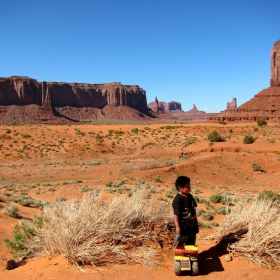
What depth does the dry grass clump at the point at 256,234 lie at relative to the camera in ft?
16.9

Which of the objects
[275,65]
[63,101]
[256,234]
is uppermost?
[275,65]

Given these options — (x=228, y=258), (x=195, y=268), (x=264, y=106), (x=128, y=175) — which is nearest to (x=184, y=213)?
(x=195, y=268)

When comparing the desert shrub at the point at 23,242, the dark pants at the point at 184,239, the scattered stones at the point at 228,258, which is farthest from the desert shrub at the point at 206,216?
the desert shrub at the point at 23,242

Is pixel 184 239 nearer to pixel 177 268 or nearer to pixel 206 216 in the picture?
pixel 177 268

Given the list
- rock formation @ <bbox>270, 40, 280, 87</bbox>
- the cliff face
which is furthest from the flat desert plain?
the cliff face

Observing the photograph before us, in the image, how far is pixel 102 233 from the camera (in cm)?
528

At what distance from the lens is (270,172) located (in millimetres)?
21156

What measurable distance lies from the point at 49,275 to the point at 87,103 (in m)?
147

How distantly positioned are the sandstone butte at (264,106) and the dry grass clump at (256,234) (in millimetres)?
71569

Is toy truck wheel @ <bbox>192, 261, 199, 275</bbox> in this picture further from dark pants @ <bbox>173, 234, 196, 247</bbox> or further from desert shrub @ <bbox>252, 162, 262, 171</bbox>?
desert shrub @ <bbox>252, 162, 262, 171</bbox>

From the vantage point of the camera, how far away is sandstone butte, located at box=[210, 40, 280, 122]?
77875 millimetres

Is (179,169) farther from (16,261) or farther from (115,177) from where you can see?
(16,261)

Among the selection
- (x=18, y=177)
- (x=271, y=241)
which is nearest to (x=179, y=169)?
(x=18, y=177)

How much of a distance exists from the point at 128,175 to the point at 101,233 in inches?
537
